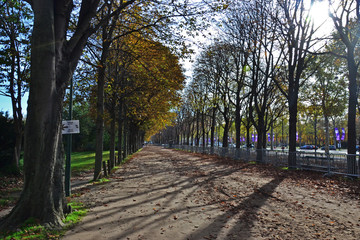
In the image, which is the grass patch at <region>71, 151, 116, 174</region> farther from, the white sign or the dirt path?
the white sign

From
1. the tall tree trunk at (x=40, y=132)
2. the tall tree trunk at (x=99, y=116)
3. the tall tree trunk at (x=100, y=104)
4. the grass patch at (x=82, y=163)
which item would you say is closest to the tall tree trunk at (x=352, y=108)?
the tall tree trunk at (x=100, y=104)

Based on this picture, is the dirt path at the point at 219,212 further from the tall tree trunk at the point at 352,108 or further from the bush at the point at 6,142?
the bush at the point at 6,142

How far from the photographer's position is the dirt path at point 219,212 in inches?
202

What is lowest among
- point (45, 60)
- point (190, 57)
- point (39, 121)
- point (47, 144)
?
point (47, 144)

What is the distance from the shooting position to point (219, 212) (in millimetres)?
6703

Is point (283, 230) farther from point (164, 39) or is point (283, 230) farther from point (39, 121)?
point (164, 39)

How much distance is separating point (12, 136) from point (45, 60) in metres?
14.2

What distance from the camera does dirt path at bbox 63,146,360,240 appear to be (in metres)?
5.14

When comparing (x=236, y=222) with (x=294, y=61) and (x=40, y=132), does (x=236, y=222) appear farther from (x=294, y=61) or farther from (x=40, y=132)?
(x=294, y=61)

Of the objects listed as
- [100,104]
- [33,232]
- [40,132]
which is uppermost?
[100,104]

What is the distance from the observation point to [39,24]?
17.4 feet

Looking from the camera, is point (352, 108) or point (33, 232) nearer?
point (33, 232)

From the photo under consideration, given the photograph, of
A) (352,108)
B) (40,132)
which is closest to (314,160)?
(352,108)

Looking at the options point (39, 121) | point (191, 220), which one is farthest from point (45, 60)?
point (191, 220)
